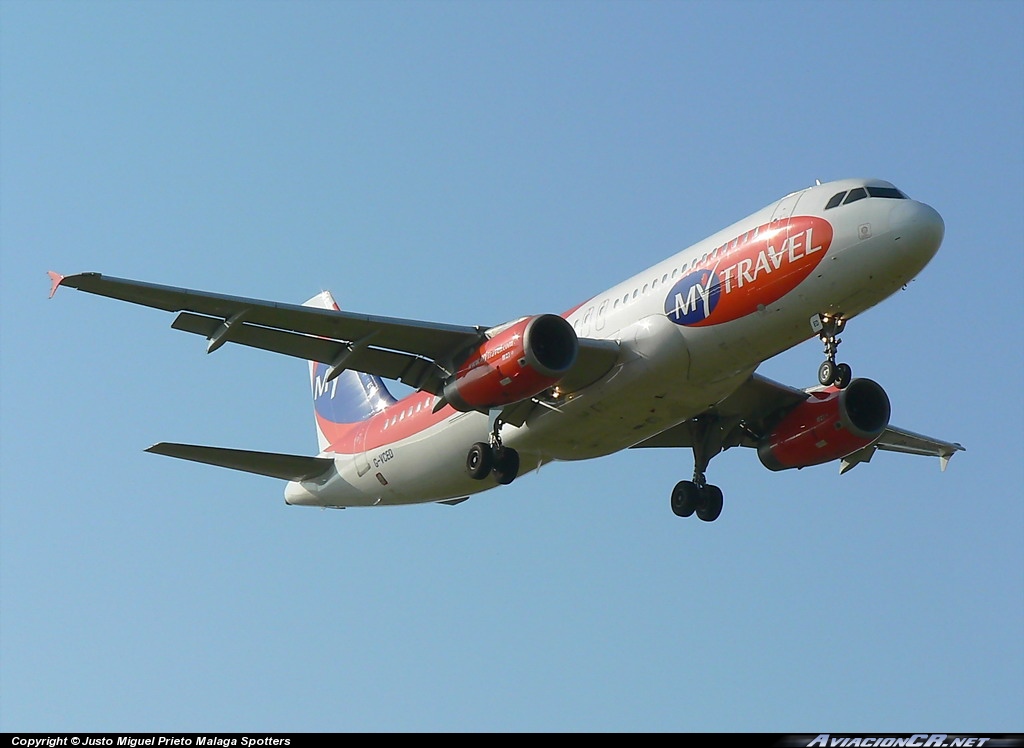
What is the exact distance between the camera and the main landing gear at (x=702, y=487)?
35406 mm

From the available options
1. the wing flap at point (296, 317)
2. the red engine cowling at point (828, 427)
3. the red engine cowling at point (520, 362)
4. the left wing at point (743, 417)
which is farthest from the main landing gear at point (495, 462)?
the red engine cowling at point (828, 427)

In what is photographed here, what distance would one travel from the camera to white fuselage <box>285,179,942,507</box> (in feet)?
91.8

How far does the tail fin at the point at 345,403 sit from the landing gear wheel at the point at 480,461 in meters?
6.84

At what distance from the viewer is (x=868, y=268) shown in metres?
27.9

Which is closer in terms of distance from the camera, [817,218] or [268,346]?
[817,218]

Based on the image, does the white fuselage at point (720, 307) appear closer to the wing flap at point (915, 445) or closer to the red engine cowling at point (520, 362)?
the red engine cowling at point (520, 362)

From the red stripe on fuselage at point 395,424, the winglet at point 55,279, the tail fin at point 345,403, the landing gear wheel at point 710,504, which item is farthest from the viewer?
the tail fin at point 345,403

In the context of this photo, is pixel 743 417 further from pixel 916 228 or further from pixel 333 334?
pixel 333 334

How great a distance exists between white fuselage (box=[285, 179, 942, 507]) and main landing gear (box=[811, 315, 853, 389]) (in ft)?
0.64

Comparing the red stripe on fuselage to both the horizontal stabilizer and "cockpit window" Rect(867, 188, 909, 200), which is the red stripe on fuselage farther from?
"cockpit window" Rect(867, 188, 909, 200)
